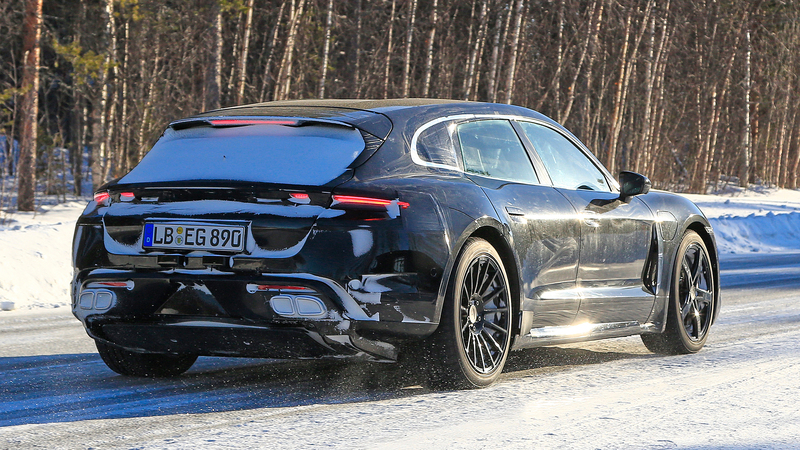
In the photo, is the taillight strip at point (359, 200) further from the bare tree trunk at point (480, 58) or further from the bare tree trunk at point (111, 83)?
the bare tree trunk at point (480, 58)

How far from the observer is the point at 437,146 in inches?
211

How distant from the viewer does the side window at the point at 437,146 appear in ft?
17.3

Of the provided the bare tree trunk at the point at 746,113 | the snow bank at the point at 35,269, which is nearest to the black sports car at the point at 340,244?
the snow bank at the point at 35,269

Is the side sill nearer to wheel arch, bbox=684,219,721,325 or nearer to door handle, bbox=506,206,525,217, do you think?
door handle, bbox=506,206,525,217

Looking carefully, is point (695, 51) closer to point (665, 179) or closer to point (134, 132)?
point (665, 179)

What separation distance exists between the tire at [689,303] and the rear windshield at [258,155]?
Result: 109 inches

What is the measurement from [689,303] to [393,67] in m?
36.5

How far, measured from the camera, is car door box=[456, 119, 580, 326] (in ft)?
17.9

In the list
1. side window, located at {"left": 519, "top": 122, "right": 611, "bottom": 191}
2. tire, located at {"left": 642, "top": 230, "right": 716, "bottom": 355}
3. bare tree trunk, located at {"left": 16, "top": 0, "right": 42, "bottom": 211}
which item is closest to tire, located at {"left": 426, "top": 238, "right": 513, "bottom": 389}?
side window, located at {"left": 519, "top": 122, "right": 611, "bottom": 191}

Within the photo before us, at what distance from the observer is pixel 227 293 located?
465cm

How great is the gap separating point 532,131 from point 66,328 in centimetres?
407

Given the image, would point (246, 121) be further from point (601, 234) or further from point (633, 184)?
point (633, 184)

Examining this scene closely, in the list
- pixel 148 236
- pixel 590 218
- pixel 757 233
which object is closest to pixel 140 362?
pixel 148 236

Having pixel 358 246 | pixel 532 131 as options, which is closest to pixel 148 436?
pixel 358 246
